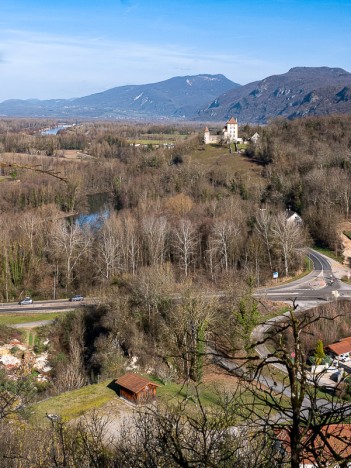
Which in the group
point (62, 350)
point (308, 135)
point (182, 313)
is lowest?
point (62, 350)

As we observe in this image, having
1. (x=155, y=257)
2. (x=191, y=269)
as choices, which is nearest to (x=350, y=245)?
(x=191, y=269)

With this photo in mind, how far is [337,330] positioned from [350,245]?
12.4 metres

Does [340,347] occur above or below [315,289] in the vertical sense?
below

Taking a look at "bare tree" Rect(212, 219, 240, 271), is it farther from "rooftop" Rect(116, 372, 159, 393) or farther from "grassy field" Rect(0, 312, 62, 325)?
"rooftop" Rect(116, 372, 159, 393)

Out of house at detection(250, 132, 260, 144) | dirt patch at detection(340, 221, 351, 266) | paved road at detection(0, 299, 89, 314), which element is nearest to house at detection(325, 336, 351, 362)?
dirt patch at detection(340, 221, 351, 266)

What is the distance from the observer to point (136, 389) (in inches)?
586

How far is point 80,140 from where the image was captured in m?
89.3

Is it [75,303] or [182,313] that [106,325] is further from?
[75,303]

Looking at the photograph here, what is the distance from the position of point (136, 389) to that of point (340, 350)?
8971 mm

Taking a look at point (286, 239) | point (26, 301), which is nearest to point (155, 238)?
point (286, 239)

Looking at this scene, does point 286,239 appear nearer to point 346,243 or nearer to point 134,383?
point 346,243

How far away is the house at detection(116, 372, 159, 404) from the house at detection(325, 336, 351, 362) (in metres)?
7.79

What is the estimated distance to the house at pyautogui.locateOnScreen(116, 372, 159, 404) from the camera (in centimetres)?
1473

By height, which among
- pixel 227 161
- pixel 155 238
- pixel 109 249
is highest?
pixel 227 161
